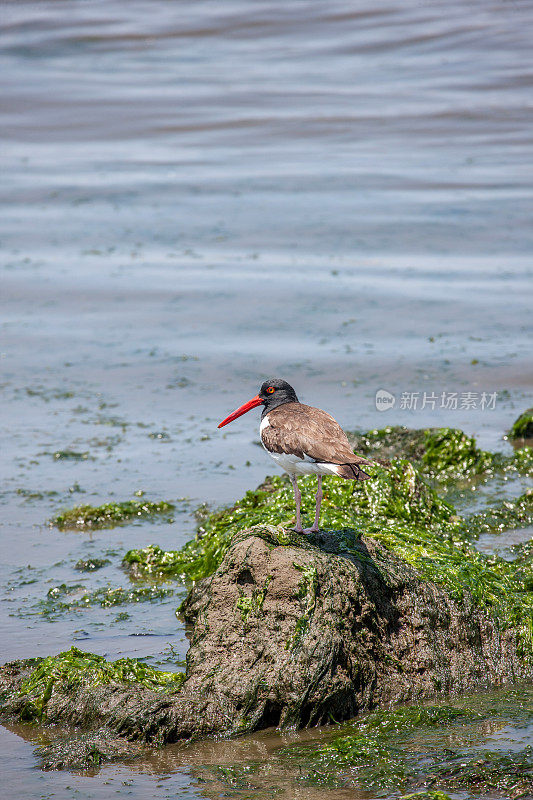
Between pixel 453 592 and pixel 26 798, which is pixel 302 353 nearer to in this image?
pixel 453 592

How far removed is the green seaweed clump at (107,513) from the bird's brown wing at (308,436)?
99.3 inches

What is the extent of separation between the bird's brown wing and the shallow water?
1.46 m

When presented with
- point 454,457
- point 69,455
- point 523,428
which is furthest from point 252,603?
point 523,428

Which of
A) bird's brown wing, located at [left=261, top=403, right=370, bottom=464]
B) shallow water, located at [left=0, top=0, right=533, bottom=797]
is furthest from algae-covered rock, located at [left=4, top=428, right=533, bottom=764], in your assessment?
bird's brown wing, located at [left=261, top=403, right=370, bottom=464]

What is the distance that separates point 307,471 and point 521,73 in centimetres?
2031

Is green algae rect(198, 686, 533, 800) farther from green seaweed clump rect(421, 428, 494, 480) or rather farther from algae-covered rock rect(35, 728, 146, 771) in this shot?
green seaweed clump rect(421, 428, 494, 480)

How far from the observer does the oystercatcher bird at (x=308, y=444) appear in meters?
5.12

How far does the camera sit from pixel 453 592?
221 inches

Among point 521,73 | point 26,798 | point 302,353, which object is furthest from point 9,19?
point 26,798

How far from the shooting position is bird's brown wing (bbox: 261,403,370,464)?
517 centimetres

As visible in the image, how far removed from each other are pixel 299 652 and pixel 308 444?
108 cm

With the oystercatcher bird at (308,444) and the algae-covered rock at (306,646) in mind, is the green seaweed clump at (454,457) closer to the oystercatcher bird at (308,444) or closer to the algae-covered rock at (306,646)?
the algae-covered rock at (306,646)

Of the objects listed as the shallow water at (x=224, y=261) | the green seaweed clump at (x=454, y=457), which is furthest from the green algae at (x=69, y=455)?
the green seaweed clump at (x=454, y=457)

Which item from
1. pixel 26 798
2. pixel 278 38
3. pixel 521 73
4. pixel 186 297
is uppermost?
pixel 278 38
